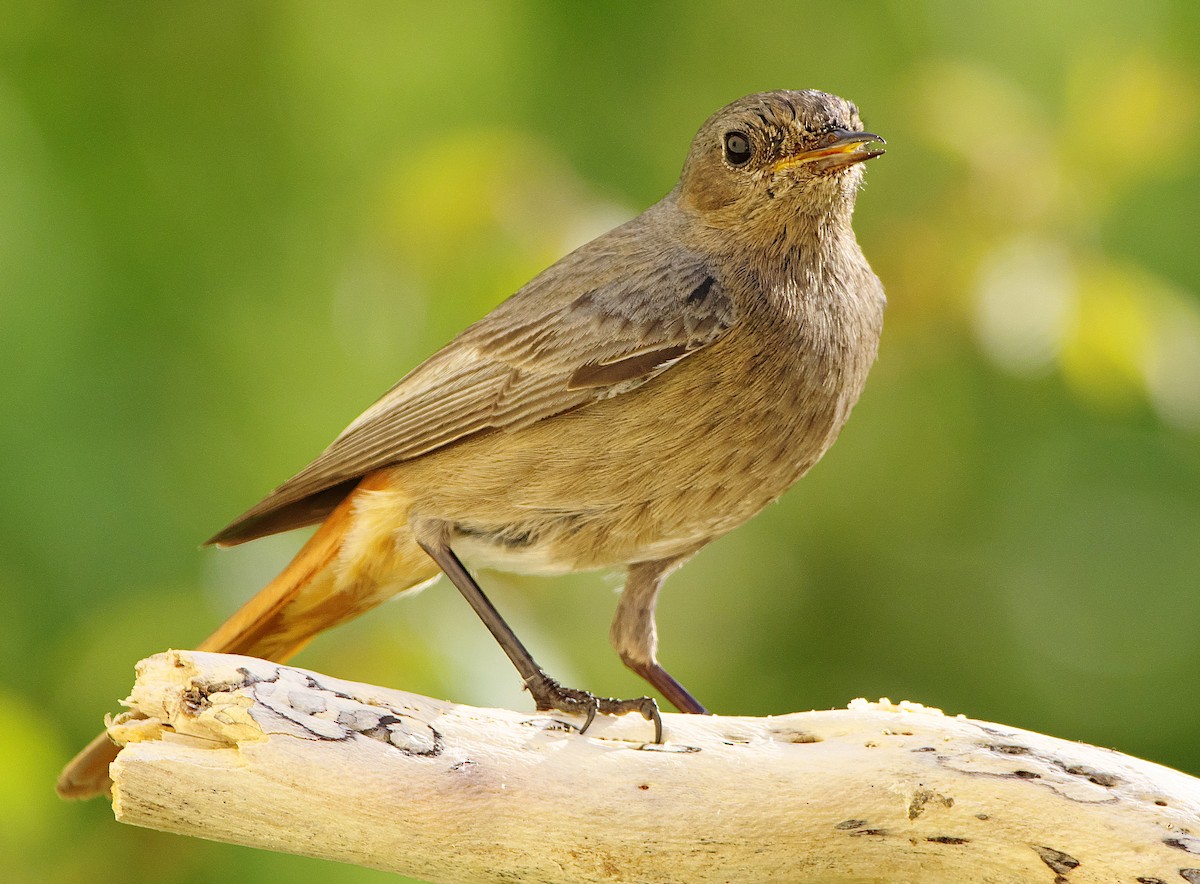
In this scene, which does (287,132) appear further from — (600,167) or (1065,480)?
(1065,480)

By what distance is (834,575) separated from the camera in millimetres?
5746

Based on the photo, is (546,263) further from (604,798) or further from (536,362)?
(604,798)

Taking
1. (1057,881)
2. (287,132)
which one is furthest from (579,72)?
(1057,881)

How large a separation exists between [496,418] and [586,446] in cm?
31

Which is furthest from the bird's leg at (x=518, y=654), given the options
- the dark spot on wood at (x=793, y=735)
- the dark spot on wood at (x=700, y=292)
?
the dark spot on wood at (x=700, y=292)

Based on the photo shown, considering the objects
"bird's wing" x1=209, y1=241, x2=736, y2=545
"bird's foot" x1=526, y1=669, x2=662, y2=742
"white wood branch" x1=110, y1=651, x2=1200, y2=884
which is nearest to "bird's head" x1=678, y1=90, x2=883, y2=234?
"bird's wing" x1=209, y1=241, x2=736, y2=545

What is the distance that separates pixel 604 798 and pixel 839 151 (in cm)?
188

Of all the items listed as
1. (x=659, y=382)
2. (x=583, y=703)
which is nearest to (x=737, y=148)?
(x=659, y=382)

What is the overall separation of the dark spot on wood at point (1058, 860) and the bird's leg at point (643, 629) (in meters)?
1.45

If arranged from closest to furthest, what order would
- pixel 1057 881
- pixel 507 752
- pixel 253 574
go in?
pixel 1057 881 < pixel 507 752 < pixel 253 574

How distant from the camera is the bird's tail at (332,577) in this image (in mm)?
4074

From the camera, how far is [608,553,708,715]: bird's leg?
173 inches

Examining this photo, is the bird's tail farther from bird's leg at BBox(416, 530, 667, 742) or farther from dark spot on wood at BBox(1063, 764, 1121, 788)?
dark spot on wood at BBox(1063, 764, 1121, 788)

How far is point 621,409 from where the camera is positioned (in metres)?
3.82
